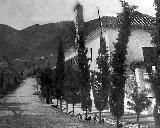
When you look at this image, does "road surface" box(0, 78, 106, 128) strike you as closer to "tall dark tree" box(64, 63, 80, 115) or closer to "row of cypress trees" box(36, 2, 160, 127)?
"tall dark tree" box(64, 63, 80, 115)

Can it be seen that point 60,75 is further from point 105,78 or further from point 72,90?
point 105,78

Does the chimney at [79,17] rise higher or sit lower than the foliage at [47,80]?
higher

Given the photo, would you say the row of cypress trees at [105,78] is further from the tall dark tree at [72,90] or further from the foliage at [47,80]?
the foliage at [47,80]

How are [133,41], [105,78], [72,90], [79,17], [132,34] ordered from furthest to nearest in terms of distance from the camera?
[79,17], [133,41], [132,34], [72,90], [105,78]

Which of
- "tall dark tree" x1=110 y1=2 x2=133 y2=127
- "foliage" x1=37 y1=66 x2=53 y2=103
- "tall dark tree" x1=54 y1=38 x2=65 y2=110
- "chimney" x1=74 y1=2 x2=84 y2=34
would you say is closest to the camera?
"tall dark tree" x1=110 y1=2 x2=133 y2=127

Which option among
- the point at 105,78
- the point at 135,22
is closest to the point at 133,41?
the point at 135,22

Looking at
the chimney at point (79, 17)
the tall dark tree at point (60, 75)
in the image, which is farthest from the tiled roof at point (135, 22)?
the tall dark tree at point (60, 75)

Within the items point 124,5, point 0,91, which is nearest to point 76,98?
point 124,5

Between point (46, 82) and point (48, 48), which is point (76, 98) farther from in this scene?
point (48, 48)

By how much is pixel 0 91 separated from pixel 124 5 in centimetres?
4920

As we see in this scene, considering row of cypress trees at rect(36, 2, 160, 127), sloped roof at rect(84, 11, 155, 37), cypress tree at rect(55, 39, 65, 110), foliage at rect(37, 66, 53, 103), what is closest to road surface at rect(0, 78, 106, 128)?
row of cypress trees at rect(36, 2, 160, 127)

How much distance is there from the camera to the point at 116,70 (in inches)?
768

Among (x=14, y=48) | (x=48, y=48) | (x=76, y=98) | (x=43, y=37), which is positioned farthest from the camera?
(x=14, y=48)

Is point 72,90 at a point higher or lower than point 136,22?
lower
